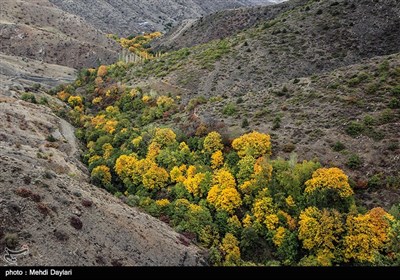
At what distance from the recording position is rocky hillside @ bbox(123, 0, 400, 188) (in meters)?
46.2

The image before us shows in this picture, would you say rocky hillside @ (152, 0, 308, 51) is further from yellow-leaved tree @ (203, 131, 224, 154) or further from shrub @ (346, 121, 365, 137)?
yellow-leaved tree @ (203, 131, 224, 154)

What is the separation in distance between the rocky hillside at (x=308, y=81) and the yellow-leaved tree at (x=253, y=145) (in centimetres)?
154

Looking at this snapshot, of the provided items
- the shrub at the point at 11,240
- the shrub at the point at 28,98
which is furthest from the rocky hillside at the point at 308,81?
the shrub at the point at 11,240

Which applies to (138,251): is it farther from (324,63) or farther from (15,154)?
(324,63)

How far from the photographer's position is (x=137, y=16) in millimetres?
194750

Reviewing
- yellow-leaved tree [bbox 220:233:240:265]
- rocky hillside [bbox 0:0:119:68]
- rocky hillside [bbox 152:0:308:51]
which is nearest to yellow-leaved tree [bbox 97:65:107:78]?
rocky hillside [bbox 0:0:119:68]

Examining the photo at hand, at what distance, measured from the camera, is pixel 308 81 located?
6012 cm

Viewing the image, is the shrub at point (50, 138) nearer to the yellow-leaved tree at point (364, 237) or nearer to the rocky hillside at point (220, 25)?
the yellow-leaved tree at point (364, 237)

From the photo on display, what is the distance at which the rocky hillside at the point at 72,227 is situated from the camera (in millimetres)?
26266

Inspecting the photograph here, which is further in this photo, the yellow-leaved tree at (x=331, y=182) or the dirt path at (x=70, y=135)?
the dirt path at (x=70, y=135)

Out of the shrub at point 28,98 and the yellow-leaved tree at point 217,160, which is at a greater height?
the yellow-leaved tree at point 217,160

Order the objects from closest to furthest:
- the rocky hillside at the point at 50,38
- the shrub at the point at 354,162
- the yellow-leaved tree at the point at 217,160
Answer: the shrub at the point at 354,162, the yellow-leaved tree at the point at 217,160, the rocky hillside at the point at 50,38

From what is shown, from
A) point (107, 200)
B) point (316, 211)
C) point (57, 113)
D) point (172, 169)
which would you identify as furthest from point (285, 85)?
point (57, 113)

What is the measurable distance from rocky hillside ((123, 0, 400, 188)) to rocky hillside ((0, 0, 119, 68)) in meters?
37.5
